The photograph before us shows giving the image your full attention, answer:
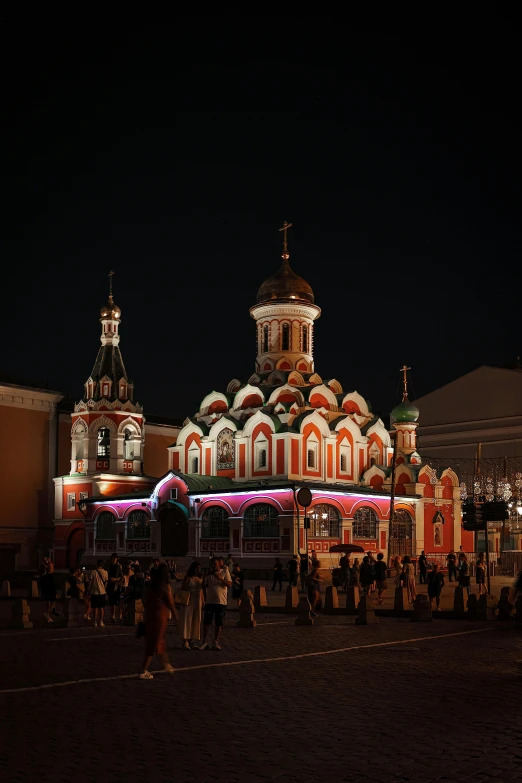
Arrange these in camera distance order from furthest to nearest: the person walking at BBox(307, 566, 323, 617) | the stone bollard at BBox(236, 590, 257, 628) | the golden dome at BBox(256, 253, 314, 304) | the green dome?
the green dome
the golden dome at BBox(256, 253, 314, 304)
the person walking at BBox(307, 566, 323, 617)
the stone bollard at BBox(236, 590, 257, 628)

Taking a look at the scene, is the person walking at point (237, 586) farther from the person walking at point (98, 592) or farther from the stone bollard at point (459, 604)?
the stone bollard at point (459, 604)

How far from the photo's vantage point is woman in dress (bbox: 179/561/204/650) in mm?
17094

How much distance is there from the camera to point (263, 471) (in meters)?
50.6

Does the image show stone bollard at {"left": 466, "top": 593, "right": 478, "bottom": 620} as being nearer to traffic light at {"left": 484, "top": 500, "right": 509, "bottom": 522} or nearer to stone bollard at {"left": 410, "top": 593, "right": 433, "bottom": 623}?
stone bollard at {"left": 410, "top": 593, "right": 433, "bottom": 623}

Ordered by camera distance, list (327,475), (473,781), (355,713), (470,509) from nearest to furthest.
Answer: (473,781)
(355,713)
(470,509)
(327,475)

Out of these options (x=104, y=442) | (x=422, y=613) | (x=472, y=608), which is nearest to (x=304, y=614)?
(x=422, y=613)

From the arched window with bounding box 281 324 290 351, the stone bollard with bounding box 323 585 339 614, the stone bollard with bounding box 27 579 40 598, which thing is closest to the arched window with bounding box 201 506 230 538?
the arched window with bounding box 281 324 290 351

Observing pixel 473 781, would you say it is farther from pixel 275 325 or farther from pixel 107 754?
pixel 275 325

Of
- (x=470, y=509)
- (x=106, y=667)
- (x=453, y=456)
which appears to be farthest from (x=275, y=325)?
(x=106, y=667)

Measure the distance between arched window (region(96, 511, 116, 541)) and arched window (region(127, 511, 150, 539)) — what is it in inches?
62.6

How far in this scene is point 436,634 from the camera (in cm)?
1931

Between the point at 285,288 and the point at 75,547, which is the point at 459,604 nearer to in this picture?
the point at 285,288

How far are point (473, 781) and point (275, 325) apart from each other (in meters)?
49.1

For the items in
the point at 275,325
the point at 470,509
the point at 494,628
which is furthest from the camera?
the point at 275,325
